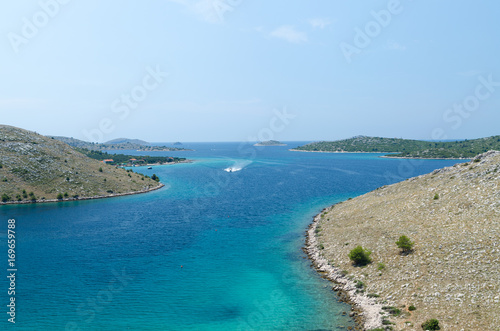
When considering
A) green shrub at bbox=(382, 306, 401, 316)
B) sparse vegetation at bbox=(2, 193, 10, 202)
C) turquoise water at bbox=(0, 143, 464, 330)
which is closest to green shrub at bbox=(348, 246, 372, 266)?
turquoise water at bbox=(0, 143, 464, 330)

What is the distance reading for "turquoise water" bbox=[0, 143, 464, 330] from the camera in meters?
35.3

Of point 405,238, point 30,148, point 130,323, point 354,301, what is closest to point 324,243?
point 405,238

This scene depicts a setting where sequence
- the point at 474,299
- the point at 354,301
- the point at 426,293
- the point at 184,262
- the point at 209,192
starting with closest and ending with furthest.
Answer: the point at 474,299 → the point at 426,293 → the point at 354,301 → the point at 184,262 → the point at 209,192

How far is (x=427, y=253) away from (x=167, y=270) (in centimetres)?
3969

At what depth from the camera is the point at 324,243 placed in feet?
188

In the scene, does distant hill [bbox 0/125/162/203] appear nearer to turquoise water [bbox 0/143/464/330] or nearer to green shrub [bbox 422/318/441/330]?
turquoise water [bbox 0/143/464/330]

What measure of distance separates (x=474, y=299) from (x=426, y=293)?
443 cm

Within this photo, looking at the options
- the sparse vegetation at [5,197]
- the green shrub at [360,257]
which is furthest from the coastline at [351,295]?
the sparse vegetation at [5,197]

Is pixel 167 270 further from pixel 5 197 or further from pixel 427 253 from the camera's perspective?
pixel 5 197

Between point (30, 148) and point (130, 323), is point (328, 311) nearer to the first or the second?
point (130, 323)

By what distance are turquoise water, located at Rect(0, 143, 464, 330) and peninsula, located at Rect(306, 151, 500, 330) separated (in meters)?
4.33

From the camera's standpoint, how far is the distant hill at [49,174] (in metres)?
108

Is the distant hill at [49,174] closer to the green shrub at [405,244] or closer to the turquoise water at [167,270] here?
the turquoise water at [167,270]

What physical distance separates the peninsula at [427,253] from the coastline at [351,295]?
0.11 m
